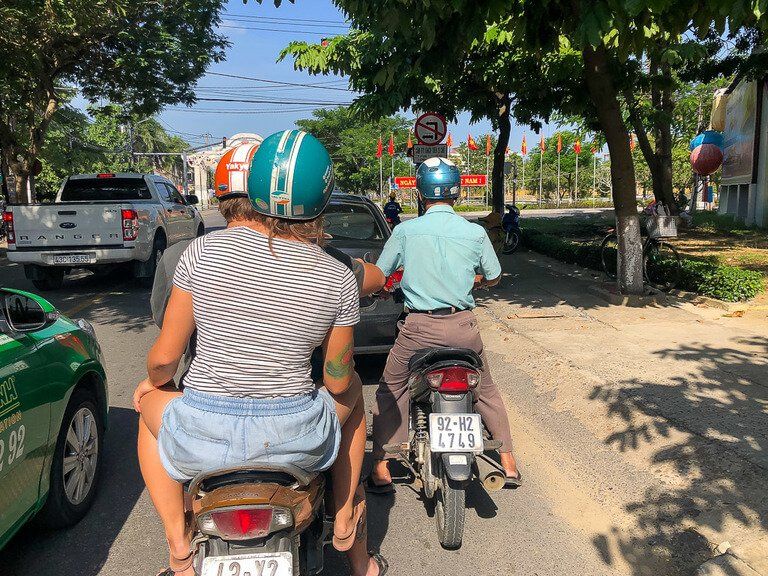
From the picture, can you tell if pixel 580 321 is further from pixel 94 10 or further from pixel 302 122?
pixel 302 122

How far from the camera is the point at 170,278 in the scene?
247 centimetres

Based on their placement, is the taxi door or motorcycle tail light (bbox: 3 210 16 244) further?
motorcycle tail light (bbox: 3 210 16 244)

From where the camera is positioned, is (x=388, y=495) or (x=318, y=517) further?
(x=388, y=495)

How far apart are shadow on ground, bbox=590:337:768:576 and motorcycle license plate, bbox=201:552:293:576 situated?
190cm

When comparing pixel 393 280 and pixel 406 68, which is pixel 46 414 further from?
pixel 406 68

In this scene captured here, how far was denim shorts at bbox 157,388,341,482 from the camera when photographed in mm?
2018

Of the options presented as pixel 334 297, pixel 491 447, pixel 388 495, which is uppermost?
pixel 334 297

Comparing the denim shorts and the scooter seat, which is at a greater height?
the denim shorts

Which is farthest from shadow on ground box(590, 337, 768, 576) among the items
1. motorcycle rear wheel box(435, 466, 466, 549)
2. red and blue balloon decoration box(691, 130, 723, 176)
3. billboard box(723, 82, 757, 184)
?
billboard box(723, 82, 757, 184)

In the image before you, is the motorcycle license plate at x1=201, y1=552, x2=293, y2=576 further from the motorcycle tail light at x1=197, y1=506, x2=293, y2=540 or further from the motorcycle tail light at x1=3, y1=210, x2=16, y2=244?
the motorcycle tail light at x1=3, y1=210, x2=16, y2=244

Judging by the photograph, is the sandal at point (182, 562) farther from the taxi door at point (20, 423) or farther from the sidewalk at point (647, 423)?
the sidewalk at point (647, 423)

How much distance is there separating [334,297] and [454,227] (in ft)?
5.49

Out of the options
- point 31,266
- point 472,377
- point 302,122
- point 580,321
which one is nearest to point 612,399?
point 472,377

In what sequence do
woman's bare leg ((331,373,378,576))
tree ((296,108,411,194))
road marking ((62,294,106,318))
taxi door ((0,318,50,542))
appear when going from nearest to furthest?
woman's bare leg ((331,373,378,576)), taxi door ((0,318,50,542)), road marking ((62,294,106,318)), tree ((296,108,411,194))
